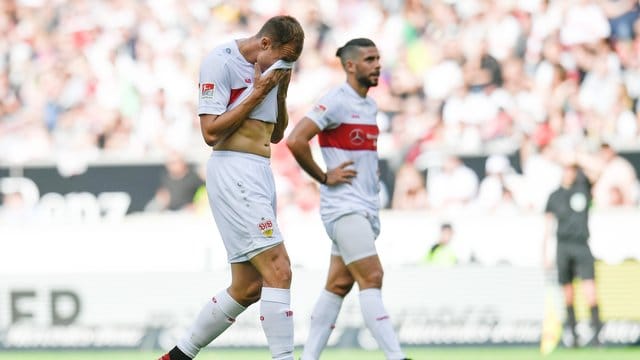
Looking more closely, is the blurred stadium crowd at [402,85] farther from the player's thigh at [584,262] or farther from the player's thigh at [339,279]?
the player's thigh at [339,279]

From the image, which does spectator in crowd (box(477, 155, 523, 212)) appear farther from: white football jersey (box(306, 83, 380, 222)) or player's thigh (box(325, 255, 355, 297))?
player's thigh (box(325, 255, 355, 297))

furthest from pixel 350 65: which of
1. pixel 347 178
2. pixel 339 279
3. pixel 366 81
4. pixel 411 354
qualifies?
pixel 411 354

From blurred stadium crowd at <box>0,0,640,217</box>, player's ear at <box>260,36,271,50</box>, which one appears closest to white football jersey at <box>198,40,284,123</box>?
player's ear at <box>260,36,271,50</box>

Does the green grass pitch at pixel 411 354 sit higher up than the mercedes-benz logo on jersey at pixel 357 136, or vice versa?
the mercedes-benz logo on jersey at pixel 357 136

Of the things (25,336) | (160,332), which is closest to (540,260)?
(160,332)

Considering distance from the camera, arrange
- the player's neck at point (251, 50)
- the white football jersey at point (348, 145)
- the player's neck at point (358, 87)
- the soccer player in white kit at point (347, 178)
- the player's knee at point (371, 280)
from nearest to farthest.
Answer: the player's neck at point (251, 50) → the player's knee at point (371, 280) → the soccer player in white kit at point (347, 178) → the white football jersey at point (348, 145) → the player's neck at point (358, 87)

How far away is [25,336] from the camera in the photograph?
15516 millimetres

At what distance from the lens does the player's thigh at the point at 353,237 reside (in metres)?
9.09

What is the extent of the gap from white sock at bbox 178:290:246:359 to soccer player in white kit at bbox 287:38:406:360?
1553 millimetres

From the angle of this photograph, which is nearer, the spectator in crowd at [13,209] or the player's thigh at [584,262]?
the player's thigh at [584,262]

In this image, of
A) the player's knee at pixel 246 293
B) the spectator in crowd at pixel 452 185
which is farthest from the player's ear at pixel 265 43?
the spectator in crowd at pixel 452 185

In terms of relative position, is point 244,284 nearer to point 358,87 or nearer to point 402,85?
point 358,87

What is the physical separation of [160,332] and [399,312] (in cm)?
287

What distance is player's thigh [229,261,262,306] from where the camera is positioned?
7539mm
